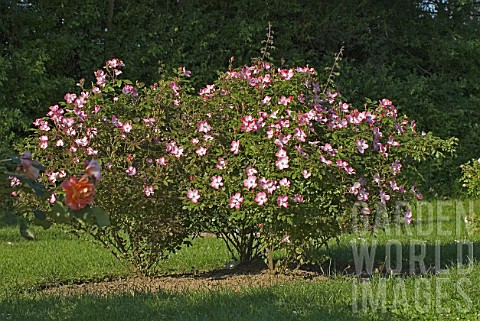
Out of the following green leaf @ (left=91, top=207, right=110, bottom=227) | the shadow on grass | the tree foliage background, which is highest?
the tree foliage background

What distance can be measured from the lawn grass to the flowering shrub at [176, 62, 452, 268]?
47 centimetres

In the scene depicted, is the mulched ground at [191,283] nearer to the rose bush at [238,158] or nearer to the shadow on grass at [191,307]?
the rose bush at [238,158]

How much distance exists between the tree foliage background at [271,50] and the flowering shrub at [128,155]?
4.83 meters

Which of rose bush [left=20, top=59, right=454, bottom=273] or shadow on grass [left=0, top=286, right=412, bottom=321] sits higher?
rose bush [left=20, top=59, right=454, bottom=273]

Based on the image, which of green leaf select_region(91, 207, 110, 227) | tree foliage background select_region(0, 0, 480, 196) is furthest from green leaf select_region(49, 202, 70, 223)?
tree foliage background select_region(0, 0, 480, 196)

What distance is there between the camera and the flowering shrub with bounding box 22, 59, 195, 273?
549 cm

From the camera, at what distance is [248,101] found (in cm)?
554

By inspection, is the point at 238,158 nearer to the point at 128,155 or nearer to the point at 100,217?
the point at 128,155

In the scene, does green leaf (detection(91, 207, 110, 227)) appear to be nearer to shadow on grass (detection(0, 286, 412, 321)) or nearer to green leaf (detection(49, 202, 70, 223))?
green leaf (detection(49, 202, 70, 223))

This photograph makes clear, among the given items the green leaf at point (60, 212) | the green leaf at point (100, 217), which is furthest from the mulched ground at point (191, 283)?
the green leaf at point (100, 217)

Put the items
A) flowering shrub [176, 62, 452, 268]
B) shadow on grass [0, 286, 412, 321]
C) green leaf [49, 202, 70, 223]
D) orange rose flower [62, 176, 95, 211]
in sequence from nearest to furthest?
orange rose flower [62, 176, 95, 211] < green leaf [49, 202, 70, 223] < shadow on grass [0, 286, 412, 321] < flowering shrub [176, 62, 452, 268]

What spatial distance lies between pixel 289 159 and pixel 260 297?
0.94m

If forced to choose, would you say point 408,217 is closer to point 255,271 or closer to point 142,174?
point 255,271

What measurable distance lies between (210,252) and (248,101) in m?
2.42
